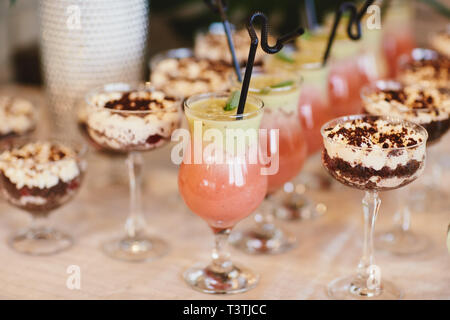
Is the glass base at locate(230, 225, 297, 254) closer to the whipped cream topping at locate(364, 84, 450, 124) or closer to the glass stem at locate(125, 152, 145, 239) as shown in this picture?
the glass stem at locate(125, 152, 145, 239)

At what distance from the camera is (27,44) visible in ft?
9.44

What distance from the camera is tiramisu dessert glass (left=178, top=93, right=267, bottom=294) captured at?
1.43 meters

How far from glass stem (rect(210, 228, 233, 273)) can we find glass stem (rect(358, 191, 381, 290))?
31 centimetres

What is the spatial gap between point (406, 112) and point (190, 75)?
78cm

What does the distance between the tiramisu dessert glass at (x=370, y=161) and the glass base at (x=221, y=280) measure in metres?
0.19

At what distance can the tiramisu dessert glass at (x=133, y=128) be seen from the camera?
1.57 meters

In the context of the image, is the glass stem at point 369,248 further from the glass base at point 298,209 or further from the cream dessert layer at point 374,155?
the glass base at point 298,209

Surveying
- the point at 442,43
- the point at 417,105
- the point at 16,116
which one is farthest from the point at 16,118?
the point at 442,43

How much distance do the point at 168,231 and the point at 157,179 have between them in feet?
1.10

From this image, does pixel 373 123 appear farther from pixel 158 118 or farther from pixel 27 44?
pixel 27 44

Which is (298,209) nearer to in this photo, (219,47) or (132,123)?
(132,123)

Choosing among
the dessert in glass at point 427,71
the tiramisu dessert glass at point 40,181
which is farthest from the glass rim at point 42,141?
the dessert in glass at point 427,71

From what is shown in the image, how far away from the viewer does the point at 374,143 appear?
1.40m

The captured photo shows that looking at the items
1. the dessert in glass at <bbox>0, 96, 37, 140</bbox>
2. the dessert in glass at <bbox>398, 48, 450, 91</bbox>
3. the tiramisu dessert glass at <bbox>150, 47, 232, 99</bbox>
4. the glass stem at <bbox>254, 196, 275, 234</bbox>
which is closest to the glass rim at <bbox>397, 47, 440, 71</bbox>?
the dessert in glass at <bbox>398, 48, 450, 91</bbox>
